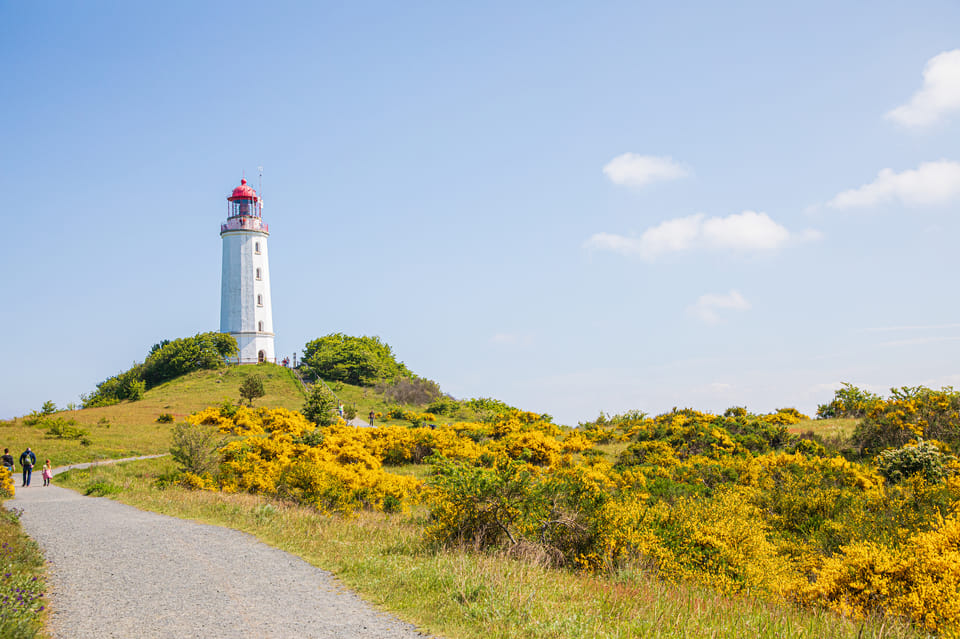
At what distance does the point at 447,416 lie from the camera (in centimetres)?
4606

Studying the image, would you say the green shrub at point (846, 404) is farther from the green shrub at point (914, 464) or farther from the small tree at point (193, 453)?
the small tree at point (193, 453)

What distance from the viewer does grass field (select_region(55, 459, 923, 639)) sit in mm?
5844

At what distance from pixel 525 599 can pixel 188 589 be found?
4426 mm

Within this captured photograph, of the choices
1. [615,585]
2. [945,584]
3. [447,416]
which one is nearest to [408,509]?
[615,585]

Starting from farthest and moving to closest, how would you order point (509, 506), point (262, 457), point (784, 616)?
point (262, 457) < point (509, 506) < point (784, 616)

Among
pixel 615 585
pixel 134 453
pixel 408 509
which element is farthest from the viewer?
pixel 134 453

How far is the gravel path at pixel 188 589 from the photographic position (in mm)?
6203

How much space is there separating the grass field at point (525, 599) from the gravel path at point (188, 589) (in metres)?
0.43

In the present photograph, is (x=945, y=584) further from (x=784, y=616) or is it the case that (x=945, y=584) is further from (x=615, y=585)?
(x=615, y=585)

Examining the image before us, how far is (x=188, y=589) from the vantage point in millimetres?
7523

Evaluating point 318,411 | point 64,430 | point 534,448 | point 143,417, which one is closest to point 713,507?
point 534,448

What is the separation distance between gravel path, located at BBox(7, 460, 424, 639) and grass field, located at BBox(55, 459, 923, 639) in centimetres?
43

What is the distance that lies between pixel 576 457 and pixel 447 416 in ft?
78.9

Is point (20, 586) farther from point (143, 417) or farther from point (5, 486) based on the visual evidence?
point (143, 417)
